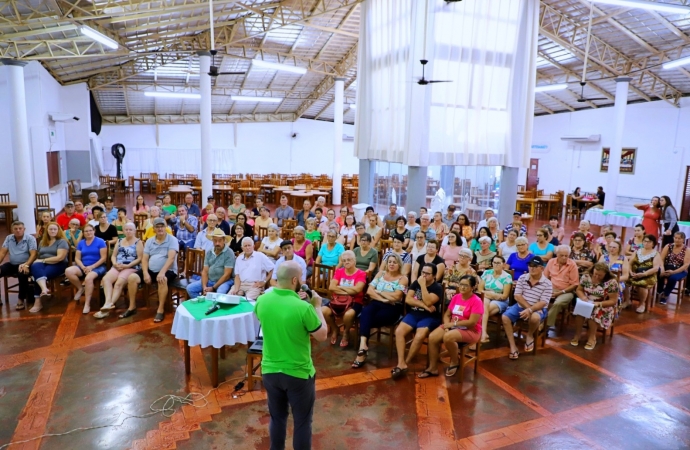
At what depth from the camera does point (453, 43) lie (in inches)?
343

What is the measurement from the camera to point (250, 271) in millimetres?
4996

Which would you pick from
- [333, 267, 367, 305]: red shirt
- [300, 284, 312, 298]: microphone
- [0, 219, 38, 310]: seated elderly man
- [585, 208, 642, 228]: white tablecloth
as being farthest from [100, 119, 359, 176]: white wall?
[300, 284, 312, 298]: microphone

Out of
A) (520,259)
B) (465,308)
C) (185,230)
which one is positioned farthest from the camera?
(185,230)

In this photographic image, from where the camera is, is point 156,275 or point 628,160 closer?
point 156,275

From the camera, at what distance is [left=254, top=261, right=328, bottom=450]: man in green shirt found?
2568 millimetres

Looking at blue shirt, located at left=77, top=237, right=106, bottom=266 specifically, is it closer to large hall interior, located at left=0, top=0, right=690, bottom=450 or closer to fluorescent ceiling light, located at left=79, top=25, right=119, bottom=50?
large hall interior, located at left=0, top=0, right=690, bottom=450

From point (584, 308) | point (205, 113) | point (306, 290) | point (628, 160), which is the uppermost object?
point (205, 113)

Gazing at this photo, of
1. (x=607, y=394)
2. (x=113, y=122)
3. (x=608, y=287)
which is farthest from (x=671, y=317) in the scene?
(x=113, y=122)

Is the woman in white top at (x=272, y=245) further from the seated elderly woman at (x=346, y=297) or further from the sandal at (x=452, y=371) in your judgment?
the sandal at (x=452, y=371)

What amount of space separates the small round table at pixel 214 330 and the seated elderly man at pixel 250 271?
0.95 meters

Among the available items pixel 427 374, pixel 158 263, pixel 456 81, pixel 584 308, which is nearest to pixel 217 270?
pixel 158 263

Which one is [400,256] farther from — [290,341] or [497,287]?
[290,341]

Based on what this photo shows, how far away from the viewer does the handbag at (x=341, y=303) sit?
487cm

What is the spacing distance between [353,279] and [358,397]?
1314 mm
